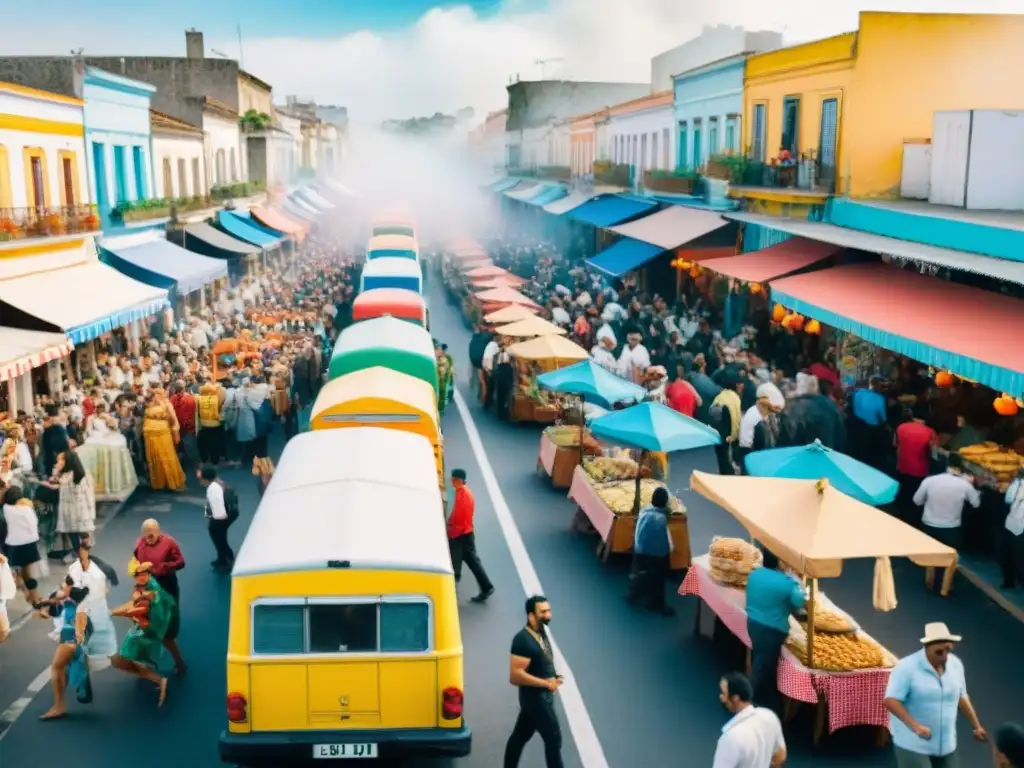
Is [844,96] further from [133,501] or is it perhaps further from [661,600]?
[133,501]

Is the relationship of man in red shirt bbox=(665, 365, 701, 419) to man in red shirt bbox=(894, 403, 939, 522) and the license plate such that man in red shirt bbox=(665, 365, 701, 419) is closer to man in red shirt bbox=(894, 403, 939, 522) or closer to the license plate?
man in red shirt bbox=(894, 403, 939, 522)

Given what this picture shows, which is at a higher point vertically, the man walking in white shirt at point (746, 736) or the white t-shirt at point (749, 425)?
the man walking in white shirt at point (746, 736)

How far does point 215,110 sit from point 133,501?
26398 mm

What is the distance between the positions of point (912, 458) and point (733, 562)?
4.73m

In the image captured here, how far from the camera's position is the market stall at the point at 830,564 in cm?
845

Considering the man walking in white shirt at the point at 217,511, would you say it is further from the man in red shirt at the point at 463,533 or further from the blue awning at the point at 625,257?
the blue awning at the point at 625,257

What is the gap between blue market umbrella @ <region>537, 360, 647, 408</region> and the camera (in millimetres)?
15705

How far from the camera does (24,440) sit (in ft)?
46.5

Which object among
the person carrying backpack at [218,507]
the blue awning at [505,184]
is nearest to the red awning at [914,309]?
the person carrying backpack at [218,507]

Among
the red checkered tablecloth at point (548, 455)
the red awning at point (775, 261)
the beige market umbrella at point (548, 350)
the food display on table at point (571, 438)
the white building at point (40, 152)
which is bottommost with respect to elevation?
the red checkered tablecloth at point (548, 455)

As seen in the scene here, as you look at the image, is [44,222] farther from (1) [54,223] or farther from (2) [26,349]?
(2) [26,349]

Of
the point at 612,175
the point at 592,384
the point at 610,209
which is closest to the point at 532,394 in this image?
the point at 592,384

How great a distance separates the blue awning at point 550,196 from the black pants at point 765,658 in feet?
141

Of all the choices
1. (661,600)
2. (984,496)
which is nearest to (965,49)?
(984,496)
